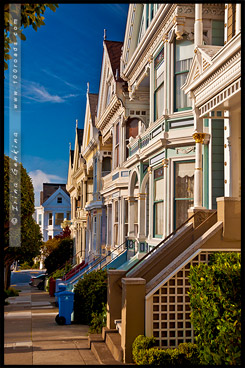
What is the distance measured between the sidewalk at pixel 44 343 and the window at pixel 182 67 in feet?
25.3

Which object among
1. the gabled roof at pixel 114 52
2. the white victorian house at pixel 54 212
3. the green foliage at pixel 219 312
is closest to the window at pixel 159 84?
the green foliage at pixel 219 312

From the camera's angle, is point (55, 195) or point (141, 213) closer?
point (141, 213)

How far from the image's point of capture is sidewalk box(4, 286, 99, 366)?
10953mm

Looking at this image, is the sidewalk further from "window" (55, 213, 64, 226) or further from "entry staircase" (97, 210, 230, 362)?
"window" (55, 213, 64, 226)

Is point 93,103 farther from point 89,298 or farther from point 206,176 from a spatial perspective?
point 206,176

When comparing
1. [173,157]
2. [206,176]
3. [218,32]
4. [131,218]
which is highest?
[218,32]

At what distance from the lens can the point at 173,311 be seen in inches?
398

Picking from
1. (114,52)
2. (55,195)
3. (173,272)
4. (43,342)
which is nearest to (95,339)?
(43,342)

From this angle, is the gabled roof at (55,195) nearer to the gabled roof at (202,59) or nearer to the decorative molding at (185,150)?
the decorative molding at (185,150)

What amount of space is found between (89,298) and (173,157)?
609 centimetres

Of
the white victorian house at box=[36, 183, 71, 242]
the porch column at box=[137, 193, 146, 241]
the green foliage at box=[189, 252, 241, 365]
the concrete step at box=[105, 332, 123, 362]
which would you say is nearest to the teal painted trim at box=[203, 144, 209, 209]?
the concrete step at box=[105, 332, 123, 362]

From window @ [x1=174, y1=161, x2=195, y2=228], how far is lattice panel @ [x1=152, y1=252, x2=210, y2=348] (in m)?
4.05

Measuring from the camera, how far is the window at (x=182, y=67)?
14375 mm

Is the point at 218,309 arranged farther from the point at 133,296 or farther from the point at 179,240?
the point at 179,240
